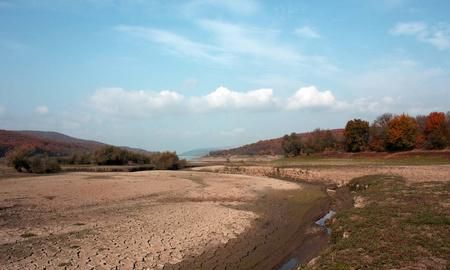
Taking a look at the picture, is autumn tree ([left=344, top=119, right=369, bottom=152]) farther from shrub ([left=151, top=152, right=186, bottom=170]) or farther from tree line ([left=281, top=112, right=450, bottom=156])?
shrub ([left=151, top=152, right=186, bottom=170])

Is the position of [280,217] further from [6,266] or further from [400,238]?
[6,266]

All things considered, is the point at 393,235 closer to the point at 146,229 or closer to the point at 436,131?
the point at 146,229

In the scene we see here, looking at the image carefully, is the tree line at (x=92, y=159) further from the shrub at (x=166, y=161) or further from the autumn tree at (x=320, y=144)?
the autumn tree at (x=320, y=144)

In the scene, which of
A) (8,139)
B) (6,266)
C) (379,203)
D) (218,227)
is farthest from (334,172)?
(8,139)

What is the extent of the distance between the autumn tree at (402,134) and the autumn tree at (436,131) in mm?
3575

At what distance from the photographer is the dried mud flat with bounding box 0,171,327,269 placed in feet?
40.2

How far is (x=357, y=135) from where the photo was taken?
95.2 m

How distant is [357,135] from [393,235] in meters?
87.3

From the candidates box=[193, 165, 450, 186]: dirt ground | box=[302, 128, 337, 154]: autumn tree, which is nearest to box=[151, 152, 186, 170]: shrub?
box=[193, 165, 450, 186]: dirt ground

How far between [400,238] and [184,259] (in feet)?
26.3

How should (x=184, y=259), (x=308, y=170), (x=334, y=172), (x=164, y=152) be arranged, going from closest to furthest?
(x=184, y=259)
(x=334, y=172)
(x=308, y=170)
(x=164, y=152)

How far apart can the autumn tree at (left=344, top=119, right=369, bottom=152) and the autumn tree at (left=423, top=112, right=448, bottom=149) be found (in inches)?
574

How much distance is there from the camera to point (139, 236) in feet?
48.9

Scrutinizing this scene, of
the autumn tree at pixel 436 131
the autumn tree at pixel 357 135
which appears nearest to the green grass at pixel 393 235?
the autumn tree at pixel 436 131
